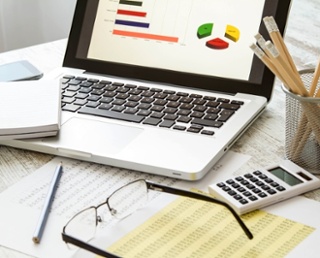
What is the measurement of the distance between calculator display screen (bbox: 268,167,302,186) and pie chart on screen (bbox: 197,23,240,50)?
0.29 metres

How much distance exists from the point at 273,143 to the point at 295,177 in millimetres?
121

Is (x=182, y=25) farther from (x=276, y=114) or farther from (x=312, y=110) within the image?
(x=312, y=110)

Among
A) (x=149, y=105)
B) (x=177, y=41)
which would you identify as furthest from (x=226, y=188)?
(x=177, y=41)

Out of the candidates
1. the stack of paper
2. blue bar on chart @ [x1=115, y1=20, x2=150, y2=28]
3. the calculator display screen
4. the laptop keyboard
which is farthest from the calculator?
blue bar on chart @ [x1=115, y1=20, x2=150, y2=28]

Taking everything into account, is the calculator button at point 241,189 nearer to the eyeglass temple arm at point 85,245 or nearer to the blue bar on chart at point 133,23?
the eyeglass temple arm at point 85,245

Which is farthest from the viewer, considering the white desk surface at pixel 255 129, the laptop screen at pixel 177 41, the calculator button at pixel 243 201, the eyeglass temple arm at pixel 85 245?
the laptop screen at pixel 177 41

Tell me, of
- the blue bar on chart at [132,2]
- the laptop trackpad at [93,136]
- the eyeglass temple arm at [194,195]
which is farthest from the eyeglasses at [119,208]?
the blue bar on chart at [132,2]

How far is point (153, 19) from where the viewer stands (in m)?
1.15

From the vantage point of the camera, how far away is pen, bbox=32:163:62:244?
0.76 meters

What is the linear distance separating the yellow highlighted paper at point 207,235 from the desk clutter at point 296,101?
133 millimetres

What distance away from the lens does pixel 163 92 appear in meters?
1.08

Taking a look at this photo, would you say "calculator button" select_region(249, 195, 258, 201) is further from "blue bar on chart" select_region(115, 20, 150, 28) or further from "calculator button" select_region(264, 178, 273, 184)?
"blue bar on chart" select_region(115, 20, 150, 28)

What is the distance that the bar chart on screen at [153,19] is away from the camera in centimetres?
113

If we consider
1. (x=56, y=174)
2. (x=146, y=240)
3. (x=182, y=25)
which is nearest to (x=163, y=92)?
(x=182, y=25)
